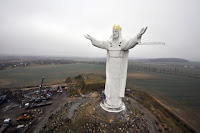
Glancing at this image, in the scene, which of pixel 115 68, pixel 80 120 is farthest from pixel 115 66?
pixel 80 120

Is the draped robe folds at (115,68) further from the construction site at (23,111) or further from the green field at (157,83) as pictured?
the green field at (157,83)

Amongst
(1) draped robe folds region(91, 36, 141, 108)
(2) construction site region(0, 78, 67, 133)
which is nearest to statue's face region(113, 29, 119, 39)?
(1) draped robe folds region(91, 36, 141, 108)

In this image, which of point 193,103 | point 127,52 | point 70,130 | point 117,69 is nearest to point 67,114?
point 70,130

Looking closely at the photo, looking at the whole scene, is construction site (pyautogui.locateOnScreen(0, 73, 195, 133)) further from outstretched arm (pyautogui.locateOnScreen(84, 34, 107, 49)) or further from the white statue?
outstretched arm (pyautogui.locateOnScreen(84, 34, 107, 49))

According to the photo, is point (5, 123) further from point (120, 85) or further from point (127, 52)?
point (127, 52)

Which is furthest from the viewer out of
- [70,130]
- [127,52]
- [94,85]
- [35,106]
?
[94,85]

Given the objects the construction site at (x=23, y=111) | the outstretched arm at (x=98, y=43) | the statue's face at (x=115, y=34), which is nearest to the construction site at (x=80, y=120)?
the construction site at (x=23, y=111)

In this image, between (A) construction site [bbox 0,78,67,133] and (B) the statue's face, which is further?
(A) construction site [bbox 0,78,67,133]

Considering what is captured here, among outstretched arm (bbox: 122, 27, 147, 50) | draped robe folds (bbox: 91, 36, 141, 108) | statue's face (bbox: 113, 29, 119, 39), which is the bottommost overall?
draped robe folds (bbox: 91, 36, 141, 108)
